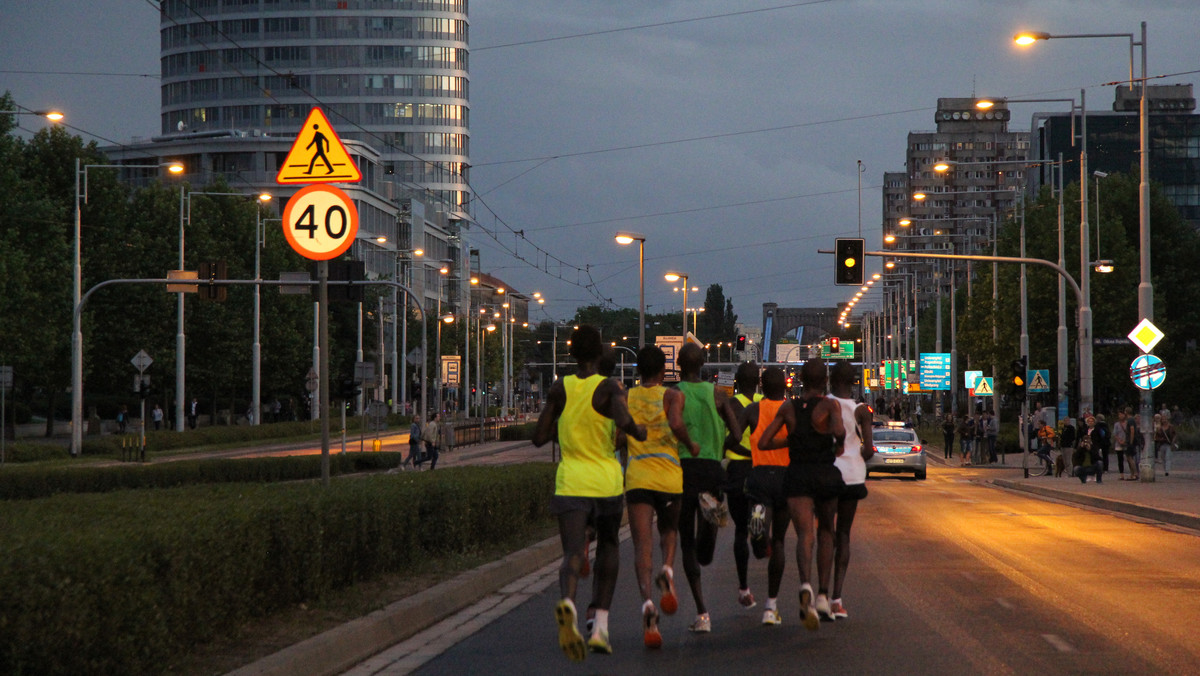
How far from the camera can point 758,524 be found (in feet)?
33.0

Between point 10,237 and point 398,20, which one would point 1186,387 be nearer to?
point 10,237

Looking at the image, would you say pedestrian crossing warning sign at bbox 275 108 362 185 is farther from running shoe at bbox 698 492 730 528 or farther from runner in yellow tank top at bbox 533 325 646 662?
running shoe at bbox 698 492 730 528

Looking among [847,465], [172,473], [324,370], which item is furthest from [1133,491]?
[324,370]

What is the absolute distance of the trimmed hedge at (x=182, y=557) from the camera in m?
6.07

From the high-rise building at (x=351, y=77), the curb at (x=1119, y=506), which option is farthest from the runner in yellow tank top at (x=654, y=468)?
the high-rise building at (x=351, y=77)

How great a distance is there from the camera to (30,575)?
595 cm

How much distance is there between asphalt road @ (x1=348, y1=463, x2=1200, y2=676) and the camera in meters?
8.32

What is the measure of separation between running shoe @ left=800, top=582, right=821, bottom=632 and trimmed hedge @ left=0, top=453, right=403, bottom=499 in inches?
650

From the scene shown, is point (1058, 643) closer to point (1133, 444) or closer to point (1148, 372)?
point (1148, 372)

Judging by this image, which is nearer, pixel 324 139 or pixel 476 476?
pixel 324 139

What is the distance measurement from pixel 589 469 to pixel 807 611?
198 cm

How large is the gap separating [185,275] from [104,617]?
38174 mm

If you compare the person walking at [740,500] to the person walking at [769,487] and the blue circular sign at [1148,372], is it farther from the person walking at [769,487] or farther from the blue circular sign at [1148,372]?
the blue circular sign at [1148,372]

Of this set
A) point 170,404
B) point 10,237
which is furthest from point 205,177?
point 10,237
